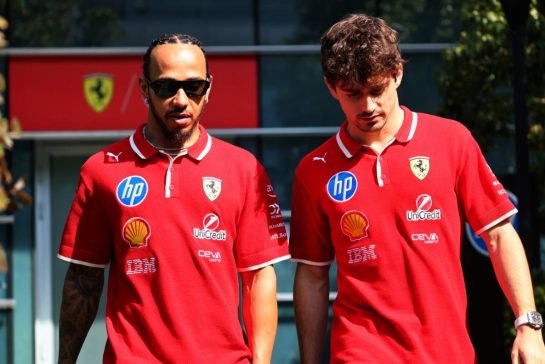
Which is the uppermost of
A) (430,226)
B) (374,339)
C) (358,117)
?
(358,117)

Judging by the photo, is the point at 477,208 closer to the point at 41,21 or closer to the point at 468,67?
the point at 468,67

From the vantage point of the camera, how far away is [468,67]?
33.9ft

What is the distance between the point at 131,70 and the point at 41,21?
3.22ft

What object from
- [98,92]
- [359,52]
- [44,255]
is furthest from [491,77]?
[359,52]

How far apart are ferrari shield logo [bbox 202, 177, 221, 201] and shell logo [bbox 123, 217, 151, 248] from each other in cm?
29

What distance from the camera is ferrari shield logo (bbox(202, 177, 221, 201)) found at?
5.61m

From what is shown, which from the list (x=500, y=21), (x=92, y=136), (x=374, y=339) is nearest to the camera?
(x=374, y=339)

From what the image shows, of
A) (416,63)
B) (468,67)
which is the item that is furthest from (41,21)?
(468,67)

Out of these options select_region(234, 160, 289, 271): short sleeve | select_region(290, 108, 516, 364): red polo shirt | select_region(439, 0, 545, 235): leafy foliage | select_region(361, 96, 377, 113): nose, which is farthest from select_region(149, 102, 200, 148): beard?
select_region(439, 0, 545, 235): leafy foliage

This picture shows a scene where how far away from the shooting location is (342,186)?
18.4ft

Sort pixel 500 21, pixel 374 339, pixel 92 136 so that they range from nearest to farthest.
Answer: pixel 374 339 → pixel 500 21 → pixel 92 136

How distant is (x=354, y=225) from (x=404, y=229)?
21 cm

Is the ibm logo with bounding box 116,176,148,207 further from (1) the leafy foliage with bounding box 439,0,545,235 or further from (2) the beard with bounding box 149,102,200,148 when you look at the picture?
(1) the leafy foliage with bounding box 439,0,545,235

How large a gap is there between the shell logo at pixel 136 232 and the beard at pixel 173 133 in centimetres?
37
